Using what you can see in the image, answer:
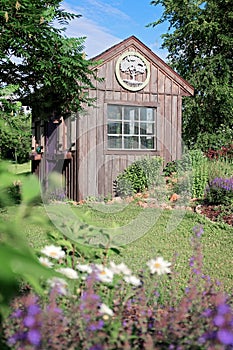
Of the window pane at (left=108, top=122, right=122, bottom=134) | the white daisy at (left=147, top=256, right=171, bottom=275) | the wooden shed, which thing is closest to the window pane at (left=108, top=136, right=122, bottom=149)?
the wooden shed

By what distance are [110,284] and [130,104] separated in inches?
402

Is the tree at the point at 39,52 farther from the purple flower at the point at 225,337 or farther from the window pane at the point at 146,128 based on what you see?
the purple flower at the point at 225,337

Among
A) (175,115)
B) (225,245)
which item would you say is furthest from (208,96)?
(225,245)

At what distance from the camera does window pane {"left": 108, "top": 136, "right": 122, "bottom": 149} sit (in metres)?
12.0

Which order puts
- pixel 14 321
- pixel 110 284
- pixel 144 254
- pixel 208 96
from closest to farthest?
pixel 14 321 → pixel 110 284 → pixel 144 254 → pixel 208 96

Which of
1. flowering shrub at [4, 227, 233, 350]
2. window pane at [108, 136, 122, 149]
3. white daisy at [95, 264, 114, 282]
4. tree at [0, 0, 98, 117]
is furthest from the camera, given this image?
window pane at [108, 136, 122, 149]

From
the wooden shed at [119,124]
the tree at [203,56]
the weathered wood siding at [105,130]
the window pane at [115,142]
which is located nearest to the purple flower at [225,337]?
the wooden shed at [119,124]

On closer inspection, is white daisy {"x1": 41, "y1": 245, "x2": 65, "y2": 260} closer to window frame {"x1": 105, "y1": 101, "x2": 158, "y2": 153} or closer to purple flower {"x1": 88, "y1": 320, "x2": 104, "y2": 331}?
purple flower {"x1": 88, "y1": 320, "x2": 104, "y2": 331}

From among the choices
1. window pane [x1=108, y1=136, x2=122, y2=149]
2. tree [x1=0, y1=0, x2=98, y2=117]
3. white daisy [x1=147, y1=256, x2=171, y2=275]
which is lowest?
white daisy [x1=147, y1=256, x2=171, y2=275]

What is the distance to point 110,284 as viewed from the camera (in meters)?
2.30

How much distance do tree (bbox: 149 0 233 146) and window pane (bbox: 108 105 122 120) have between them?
6544 millimetres

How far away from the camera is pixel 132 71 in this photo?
40.4ft

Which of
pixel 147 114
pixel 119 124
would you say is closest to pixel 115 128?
pixel 119 124

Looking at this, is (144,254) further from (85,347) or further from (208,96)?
(208,96)
